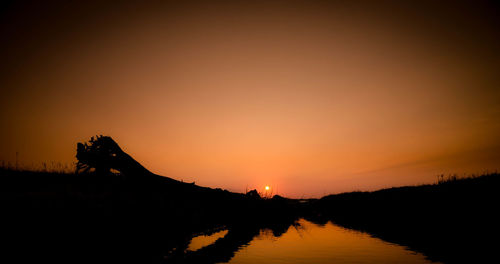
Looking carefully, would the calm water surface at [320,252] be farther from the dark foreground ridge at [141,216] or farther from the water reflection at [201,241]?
the dark foreground ridge at [141,216]

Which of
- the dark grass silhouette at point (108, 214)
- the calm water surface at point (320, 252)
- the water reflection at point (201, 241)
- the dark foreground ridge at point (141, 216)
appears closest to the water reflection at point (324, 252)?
the calm water surface at point (320, 252)

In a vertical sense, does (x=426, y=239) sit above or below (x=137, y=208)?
below

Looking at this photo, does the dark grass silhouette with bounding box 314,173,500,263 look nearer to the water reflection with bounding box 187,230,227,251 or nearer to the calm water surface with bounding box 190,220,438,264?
the calm water surface with bounding box 190,220,438,264

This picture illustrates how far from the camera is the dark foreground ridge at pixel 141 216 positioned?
5.38 m

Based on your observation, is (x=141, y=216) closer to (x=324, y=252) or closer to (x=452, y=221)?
(x=324, y=252)

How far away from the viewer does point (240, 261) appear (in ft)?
20.4

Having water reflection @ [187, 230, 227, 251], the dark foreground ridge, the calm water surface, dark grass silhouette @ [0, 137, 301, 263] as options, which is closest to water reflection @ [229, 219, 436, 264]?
the calm water surface

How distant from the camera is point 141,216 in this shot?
8.43 metres

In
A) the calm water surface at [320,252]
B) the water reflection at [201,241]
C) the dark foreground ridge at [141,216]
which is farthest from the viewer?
the water reflection at [201,241]

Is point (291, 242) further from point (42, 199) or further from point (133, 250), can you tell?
point (42, 199)

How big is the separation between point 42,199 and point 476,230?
1522 cm

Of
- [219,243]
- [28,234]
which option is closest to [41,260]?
[28,234]

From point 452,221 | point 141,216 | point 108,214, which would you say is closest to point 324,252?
point 141,216

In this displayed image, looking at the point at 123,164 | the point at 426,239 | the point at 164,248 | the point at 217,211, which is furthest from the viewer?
the point at 217,211
